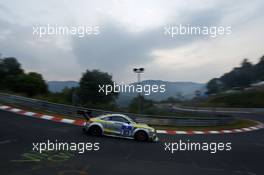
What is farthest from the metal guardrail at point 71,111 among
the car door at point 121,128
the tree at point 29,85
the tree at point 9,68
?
the tree at point 9,68

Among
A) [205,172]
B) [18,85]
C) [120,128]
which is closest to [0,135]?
[120,128]

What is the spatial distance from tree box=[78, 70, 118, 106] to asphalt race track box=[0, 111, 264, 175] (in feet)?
52.8

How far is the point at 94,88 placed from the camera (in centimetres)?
3222

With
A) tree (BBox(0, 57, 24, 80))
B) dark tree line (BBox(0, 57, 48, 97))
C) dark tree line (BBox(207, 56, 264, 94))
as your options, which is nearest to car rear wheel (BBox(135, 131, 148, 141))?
dark tree line (BBox(0, 57, 48, 97))

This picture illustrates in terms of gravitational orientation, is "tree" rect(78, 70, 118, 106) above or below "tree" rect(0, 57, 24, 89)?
below

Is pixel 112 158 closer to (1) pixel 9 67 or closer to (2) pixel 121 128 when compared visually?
(2) pixel 121 128

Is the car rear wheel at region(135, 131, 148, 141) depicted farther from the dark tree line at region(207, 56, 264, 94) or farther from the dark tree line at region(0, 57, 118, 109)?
the dark tree line at region(207, 56, 264, 94)

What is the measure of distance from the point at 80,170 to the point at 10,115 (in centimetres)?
1112

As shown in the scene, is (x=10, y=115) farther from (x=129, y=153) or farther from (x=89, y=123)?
(x=129, y=153)

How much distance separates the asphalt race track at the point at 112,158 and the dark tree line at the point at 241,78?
104163 millimetres

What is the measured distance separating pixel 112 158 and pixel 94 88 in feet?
72.8

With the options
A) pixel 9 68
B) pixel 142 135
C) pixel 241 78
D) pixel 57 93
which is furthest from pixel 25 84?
pixel 241 78

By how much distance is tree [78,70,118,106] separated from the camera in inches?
1235

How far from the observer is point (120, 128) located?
14.7 meters
